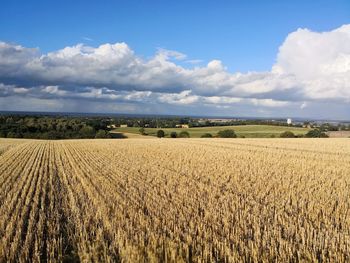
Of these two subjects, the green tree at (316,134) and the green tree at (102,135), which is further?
the green tree at (316,134)

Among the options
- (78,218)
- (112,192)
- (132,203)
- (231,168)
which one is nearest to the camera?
(78,218)

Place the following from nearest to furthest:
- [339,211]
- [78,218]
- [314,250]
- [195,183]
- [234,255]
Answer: [234,255] → [314,250] → [78,218] → [339,211] → [195,183]

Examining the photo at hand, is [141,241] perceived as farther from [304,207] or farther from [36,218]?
[304,207]

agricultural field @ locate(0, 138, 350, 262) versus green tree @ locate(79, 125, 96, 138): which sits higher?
agricultural field @ locate(0, 138, 350, 262)

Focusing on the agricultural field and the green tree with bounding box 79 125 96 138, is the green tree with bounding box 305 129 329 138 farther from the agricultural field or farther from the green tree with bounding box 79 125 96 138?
the agricultural field

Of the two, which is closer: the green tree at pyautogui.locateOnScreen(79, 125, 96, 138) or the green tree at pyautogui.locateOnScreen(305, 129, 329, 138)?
the green tree at pyautogui.locateOnScreen(305, 129, 329, 138)

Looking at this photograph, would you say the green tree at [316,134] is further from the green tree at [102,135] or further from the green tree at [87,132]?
the green tree at [87,132]

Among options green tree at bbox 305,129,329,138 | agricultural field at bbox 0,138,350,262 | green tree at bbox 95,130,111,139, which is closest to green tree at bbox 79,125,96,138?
green tree at bbox 95,130,111,139

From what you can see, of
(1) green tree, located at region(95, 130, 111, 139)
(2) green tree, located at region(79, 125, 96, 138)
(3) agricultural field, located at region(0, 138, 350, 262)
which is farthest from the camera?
(2) green tree, located at region(79, 125, 96, 138)

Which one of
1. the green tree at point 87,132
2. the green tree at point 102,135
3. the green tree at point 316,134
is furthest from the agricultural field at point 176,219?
the green tree at point 87,132

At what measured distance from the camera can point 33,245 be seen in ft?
22.4

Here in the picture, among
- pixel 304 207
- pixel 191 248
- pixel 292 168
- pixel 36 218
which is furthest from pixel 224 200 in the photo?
pixel 292 168

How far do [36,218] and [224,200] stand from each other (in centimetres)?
531

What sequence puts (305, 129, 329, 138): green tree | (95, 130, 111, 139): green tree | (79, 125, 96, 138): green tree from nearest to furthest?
1. (95, 130, 111, 139): green tree
2. (305, 129, 329, 138): green tree
3. (79, 125, 96, 138): green tree
